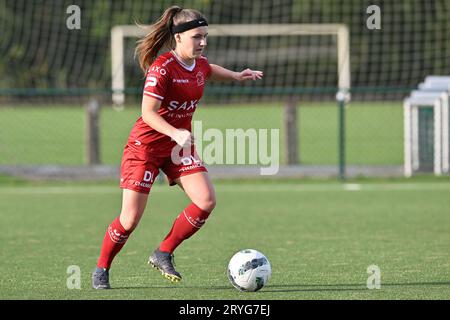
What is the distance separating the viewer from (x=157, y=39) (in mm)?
7090

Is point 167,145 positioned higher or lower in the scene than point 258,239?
higher

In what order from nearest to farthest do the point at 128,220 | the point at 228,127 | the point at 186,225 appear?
the point at 128,220 → the point at 186,225 → the point at 228,127

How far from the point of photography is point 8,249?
9.05 meters

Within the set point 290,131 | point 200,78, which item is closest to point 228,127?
point 290,131

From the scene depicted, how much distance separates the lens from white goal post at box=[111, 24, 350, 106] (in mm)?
21203

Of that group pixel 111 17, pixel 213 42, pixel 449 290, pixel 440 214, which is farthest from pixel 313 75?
pixel 449 290

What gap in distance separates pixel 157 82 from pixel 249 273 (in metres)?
1.38

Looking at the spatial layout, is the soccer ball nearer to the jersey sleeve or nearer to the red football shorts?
the red football shorts

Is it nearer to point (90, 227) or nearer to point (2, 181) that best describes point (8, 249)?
point (90, 227)

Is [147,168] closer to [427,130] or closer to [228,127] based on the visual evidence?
[427,130]

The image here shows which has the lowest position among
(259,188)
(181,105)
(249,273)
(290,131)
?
(249,273)

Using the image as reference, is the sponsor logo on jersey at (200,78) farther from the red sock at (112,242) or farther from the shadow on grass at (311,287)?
the shadow on grass at (311,287)

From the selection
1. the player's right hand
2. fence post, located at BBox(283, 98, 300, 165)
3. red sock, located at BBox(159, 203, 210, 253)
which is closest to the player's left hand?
red sock, located at BBox(159, 203, 210, 253)

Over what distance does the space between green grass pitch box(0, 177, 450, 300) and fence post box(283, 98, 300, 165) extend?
5.90ft
